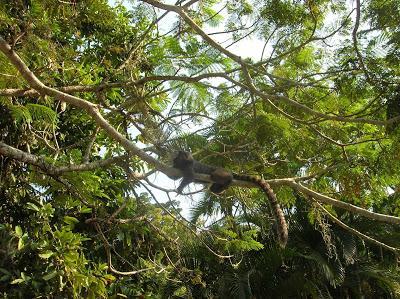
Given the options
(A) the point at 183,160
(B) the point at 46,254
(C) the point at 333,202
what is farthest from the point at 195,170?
(B) the point at 46,254

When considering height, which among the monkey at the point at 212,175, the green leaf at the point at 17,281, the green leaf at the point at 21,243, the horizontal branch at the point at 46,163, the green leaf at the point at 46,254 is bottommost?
the green leaf at the point at 17,281

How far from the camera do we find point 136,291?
6105 millimetres

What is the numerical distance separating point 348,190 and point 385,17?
8.28ft

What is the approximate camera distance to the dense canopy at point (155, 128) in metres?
4.49

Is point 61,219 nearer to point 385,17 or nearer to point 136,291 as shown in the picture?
point 136,291

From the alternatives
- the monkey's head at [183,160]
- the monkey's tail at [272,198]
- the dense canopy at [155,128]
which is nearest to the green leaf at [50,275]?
the dense canopy at [155,128]

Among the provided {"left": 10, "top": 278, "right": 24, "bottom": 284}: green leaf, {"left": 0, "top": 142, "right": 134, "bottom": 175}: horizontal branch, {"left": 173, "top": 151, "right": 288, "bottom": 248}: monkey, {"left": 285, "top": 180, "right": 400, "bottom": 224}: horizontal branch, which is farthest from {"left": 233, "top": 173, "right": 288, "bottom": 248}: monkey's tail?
{"left": 10, "top": 278, "right": 24, "bottom": 284}: green leaf

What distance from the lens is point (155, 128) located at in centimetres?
396

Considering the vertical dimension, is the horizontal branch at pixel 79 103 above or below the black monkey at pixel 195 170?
above

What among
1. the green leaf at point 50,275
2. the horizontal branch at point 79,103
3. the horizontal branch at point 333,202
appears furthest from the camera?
the horizontal branch at point 333,202

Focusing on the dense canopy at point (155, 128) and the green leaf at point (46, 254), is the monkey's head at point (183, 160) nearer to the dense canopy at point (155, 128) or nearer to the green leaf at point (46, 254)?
the dense canopy at point (155, 128)

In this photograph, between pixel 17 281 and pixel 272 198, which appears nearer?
pixel 17 281

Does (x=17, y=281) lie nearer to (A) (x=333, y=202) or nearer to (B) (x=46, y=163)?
(B) (x=46, y=163)

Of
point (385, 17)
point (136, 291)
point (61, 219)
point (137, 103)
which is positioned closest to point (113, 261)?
point (136, 291)
